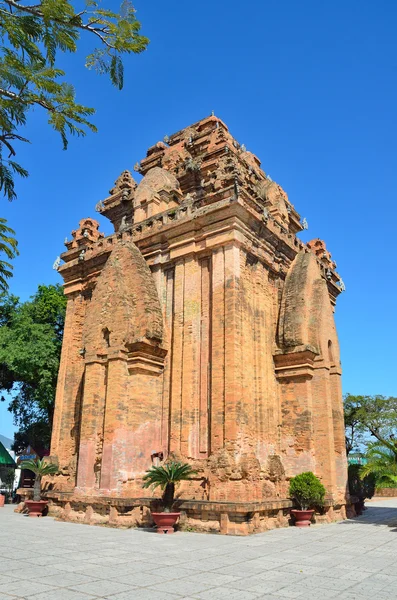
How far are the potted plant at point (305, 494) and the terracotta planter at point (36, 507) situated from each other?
8.20 metres

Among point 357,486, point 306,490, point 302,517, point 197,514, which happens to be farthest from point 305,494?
point 357,486

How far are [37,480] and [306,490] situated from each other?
9050mm

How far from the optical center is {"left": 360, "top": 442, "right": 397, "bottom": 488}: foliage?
1555cm

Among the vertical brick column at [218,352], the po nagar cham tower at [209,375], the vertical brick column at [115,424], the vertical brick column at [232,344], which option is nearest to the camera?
the vertical brick column at [232,344]

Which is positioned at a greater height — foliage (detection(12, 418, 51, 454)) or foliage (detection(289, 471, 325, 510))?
foliage (detection(12, 418, 51, 454))

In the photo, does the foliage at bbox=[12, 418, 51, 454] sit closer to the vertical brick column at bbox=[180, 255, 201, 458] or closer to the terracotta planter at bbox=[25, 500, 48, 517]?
the terracotta planter at bbox=[25, 500, 48, 517]

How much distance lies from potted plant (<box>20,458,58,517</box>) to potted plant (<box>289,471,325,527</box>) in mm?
8258

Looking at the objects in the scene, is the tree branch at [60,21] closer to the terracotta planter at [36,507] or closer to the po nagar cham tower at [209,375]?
the po nagar cham tower at [209,375]

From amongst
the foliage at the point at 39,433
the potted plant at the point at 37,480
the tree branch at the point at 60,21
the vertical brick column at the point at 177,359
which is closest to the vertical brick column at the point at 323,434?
the vertical brick column at the point at 177,359

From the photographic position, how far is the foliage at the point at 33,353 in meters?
25.2

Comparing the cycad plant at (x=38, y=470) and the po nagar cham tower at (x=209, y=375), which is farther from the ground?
the po nagar cham tower at (x=209, y=375)

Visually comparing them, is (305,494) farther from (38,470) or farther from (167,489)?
(38,470)

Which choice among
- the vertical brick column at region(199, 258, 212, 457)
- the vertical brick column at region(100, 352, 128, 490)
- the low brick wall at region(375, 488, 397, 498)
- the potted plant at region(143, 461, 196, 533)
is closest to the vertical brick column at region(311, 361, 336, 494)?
the vertical brick column at region(199, 258, 212, 457)

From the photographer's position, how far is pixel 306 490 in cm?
1452
